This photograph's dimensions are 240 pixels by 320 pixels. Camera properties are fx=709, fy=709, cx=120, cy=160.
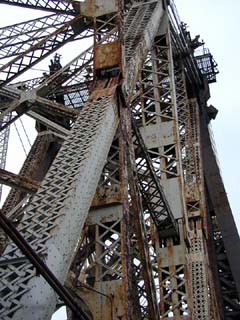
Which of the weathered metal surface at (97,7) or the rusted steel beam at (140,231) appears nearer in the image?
the rusted steel beam at (140,231)

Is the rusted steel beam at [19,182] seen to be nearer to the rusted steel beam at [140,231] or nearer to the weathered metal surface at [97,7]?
the rusted steel beam at [140,231]

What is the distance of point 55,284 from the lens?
484 cm

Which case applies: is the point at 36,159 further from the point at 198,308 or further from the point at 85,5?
the point at 85,5

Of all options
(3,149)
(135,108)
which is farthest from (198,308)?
(3,149)

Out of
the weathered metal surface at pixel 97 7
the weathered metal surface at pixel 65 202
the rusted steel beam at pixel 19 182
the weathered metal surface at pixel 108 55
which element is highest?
the weathered metal surface at pixel 97 7

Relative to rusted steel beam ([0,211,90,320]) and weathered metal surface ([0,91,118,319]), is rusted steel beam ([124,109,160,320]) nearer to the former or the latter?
weathered metal surface ([0,91,118,319])

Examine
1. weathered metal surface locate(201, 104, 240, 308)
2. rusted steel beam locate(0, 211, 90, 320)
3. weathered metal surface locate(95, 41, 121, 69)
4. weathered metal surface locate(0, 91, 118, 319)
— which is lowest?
rusted steel beam locate(0, 211, 90, 320)

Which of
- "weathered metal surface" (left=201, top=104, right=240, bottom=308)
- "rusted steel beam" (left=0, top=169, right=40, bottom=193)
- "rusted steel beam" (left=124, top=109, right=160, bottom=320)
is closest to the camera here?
"rusted steel beam" (left=124, top=109, right=160, bottom=320)

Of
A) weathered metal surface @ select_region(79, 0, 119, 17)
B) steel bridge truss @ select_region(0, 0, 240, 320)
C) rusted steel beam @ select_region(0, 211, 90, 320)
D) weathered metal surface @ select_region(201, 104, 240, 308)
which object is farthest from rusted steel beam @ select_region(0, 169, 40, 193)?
weathered metal surface @ select_region(201, 104, 240, 308)

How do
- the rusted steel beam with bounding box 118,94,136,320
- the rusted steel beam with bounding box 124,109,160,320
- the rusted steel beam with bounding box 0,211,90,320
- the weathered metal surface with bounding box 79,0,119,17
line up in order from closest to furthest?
1. the rusted steel beam with bounding box 0,211,90,320
2. the rusted steel beam with bounding box 118,94,136,320
3. the rusted steel beam with bounding box 124,109,160,320
4. the weathered metal surface with bounding box 79,0,119,17

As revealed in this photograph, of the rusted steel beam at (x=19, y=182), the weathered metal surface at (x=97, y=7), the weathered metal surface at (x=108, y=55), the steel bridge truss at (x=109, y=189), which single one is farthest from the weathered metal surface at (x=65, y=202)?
the rusted steel beam at (x=19, y=182)

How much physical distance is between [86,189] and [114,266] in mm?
1110

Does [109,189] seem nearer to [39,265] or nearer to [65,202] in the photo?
[65,202]

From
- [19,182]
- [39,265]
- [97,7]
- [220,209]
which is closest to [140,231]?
[19,182]
